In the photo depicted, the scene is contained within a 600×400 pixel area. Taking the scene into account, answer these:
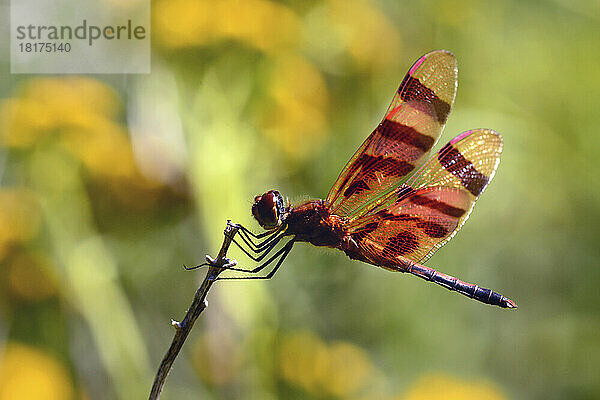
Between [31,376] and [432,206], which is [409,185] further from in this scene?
[31,376]

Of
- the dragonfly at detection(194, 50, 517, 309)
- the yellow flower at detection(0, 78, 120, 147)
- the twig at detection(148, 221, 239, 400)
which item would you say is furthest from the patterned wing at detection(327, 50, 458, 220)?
the yellow flower at detection(0, 78, 120, 147)

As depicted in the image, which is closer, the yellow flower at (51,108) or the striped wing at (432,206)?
the striped wing at (432,206)

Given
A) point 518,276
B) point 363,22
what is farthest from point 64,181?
point 518,276

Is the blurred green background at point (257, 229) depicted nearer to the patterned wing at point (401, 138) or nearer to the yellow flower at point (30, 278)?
the yellow flower at point (30, 278)

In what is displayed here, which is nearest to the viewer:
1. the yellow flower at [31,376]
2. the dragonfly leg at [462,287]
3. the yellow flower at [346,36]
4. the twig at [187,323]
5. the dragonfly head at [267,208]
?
the twig at [187,323]

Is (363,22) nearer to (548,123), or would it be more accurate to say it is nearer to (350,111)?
(350,111)

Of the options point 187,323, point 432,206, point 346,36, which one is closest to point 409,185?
point 432,206

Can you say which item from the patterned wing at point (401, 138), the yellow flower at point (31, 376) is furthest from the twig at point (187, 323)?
the yellow flower at point (31, 376)
